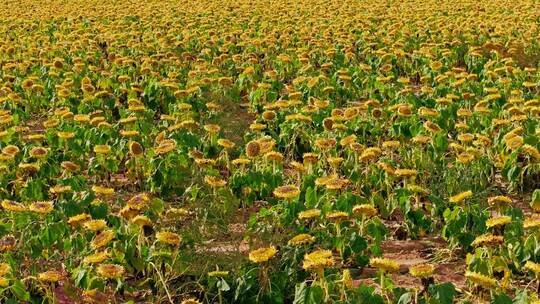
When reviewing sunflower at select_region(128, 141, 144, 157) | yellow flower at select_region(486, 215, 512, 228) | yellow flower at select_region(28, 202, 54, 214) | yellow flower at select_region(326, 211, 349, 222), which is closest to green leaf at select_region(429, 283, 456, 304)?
yellow flower at select_region(486, 215, 512, 228)

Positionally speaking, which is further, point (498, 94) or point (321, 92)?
point (321, 92)

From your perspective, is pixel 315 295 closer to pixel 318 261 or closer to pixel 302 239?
pixel 318 261

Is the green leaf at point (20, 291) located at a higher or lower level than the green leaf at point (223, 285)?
higher

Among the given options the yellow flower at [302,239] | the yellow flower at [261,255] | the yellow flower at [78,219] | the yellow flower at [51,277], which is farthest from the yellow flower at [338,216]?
the yellow flower at [51,277]

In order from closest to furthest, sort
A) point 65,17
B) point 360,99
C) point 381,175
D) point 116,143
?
1. point 381,175
2. point 116,143
3. point 360,99
4. point 65,17

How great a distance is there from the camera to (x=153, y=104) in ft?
26.1

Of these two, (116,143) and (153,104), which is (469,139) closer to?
(116,143)

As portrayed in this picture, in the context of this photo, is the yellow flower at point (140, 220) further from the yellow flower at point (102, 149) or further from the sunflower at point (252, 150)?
the yellow flower at point (102, 149)

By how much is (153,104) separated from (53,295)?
4.40m

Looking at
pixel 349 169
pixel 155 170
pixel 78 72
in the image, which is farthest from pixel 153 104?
pixel 349 169

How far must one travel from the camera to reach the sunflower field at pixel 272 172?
13.2ft

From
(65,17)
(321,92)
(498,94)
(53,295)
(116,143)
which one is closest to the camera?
(53,295)

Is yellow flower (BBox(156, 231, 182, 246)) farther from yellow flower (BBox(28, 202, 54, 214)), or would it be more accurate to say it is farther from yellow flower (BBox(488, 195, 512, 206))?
yellow flower (BBox(488, 195, 512, 206))

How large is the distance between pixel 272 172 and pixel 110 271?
1.85 metres
